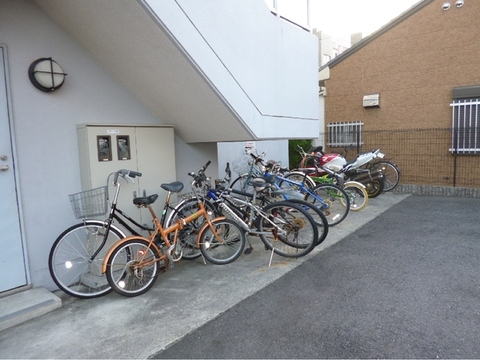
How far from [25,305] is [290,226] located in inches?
110

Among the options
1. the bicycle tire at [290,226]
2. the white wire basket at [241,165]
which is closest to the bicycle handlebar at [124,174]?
the bicycle tire at [290,226]

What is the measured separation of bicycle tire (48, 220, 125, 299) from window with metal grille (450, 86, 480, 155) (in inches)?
325

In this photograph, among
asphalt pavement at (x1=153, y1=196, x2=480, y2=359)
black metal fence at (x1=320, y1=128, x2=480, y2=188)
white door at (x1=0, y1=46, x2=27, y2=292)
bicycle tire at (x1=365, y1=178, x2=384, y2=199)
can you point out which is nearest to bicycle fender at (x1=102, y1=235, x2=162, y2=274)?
white door at (x1=0, y1=46, x2=27, y2=292)

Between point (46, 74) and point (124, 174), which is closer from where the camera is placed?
point (46, 74)

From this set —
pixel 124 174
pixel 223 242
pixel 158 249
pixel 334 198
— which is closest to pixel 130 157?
pixel 124 174

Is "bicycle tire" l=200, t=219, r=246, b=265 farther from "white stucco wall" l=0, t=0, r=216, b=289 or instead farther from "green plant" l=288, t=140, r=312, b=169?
"green plant" l=288, t=140, r=312, b=169

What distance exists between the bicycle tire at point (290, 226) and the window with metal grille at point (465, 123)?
6.32 meters

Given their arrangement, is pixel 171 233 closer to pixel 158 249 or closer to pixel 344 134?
pixel 158 249

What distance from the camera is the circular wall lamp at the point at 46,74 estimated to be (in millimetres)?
3225

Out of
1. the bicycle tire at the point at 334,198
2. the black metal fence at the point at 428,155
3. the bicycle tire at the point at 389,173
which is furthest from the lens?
the bicycle tire at the point at 389,173

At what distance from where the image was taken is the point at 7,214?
3.12 metres

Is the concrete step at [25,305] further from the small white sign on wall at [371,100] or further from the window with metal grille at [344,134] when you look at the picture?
the small white sign on wall at [371,100]

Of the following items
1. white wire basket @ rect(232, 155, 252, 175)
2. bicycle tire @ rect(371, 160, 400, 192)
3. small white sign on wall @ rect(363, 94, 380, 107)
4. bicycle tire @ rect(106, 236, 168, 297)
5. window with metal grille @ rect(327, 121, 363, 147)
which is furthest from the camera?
window with metal grille @ rect(327, 121, 363, 147)

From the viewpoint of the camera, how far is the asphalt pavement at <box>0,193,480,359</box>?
94.3 inches
